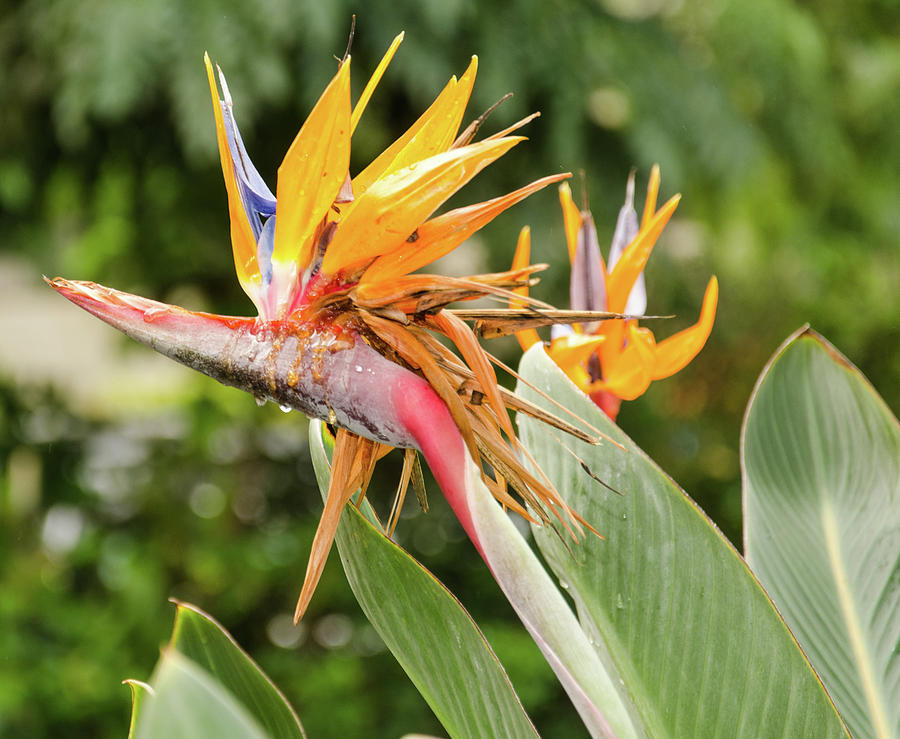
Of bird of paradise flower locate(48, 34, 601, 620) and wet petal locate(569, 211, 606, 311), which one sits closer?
bird of paradise flower locate(48, 34, 601, 620)

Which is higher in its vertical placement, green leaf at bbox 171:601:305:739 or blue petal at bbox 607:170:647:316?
blue petal at bbox 607:170:647:316

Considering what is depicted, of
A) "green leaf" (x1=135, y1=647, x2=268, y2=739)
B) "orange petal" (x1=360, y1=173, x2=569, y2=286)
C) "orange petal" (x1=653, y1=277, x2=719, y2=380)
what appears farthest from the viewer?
"orange petal" (x1=653, y1=277, x2=719, y2=380)

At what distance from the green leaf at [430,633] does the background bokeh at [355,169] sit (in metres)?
1.07

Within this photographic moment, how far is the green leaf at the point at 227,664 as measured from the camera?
42 centimetres

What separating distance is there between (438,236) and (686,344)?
0.19m

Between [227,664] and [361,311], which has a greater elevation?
[361,311]

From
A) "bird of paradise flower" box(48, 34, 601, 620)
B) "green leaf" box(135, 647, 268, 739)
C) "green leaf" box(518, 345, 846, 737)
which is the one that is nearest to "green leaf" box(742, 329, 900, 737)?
"green leaf" box(518, 345, 846, 737)

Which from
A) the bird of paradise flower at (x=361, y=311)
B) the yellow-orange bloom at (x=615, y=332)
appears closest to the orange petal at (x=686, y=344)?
the yellow-orange bloom at (x=615, y=332)

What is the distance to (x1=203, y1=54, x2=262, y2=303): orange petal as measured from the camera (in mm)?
356

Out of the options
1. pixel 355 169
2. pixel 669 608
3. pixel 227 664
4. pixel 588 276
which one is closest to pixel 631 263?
pixel 588 276

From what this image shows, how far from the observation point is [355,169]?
5.95 feet

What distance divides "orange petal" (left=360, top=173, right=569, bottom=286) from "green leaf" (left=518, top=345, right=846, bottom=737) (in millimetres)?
99

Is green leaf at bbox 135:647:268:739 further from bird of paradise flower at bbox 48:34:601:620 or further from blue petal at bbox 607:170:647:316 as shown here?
blue petal at bbox 607:170:647:316

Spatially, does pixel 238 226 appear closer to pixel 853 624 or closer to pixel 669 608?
pixel 669 608
